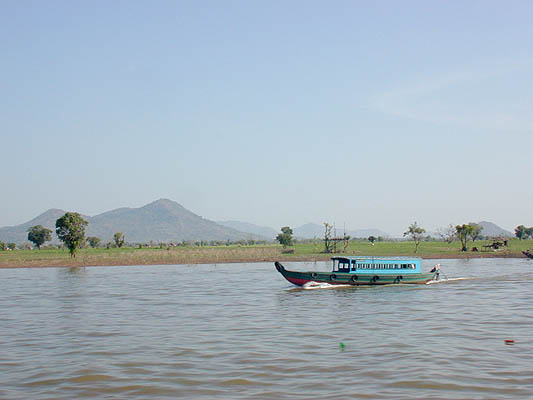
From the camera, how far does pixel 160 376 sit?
1934 centimetres

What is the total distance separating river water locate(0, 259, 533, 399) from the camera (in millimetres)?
17859

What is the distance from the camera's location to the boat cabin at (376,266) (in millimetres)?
48719

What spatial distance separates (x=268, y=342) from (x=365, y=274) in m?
25.1

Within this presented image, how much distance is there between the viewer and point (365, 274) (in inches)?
1914

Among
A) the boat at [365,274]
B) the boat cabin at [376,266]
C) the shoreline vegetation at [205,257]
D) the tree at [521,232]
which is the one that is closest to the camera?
the boat at [365,274]

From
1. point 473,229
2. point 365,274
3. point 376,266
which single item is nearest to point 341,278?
point 365,274

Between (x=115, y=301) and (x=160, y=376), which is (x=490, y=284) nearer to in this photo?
(x=115, y=301)

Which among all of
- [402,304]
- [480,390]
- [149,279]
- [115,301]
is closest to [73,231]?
[149,279]

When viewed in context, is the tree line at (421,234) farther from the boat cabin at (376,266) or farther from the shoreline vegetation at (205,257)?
the boat cabin at (376,266)

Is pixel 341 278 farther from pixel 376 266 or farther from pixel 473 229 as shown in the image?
pixel 473 229

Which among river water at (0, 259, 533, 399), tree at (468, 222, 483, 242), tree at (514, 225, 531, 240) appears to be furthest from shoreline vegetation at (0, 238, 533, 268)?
tree at (514, 225, 531, 240)

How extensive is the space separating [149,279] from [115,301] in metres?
17.4

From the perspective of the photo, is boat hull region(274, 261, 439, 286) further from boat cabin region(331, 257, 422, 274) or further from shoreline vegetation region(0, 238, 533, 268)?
shoreline vegetation region(0, 238, 533, 268)

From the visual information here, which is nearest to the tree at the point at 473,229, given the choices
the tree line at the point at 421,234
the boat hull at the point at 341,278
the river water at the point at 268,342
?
the tree line at the point at 421,234
